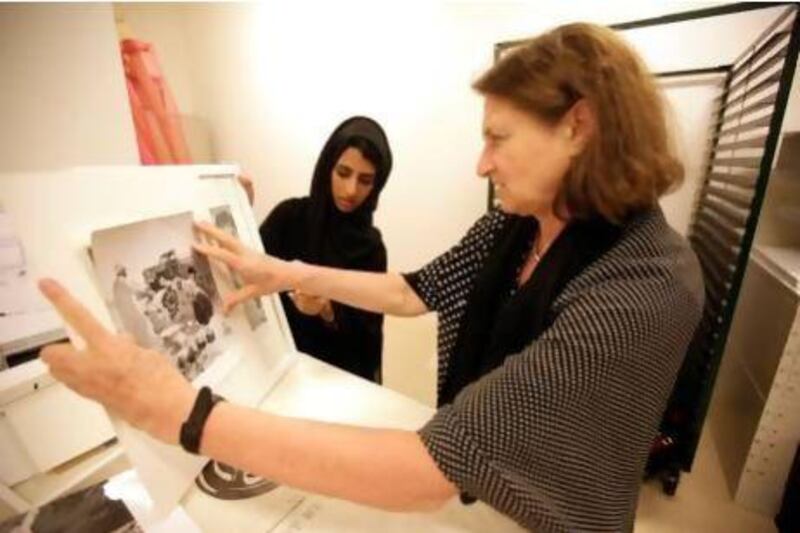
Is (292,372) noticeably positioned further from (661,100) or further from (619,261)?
(661,100)

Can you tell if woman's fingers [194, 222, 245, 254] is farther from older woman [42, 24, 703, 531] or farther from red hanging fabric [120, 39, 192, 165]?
red hanging fabric [120, 39, 192, 165]

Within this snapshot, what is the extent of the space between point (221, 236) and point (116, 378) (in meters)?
0.34

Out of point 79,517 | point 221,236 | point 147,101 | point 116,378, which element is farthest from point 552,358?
point 147,101

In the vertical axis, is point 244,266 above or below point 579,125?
below

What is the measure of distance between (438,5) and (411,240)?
1147mm

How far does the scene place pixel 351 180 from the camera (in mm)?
1413

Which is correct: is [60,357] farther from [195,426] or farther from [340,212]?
[340,212]

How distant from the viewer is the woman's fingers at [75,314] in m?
0.46

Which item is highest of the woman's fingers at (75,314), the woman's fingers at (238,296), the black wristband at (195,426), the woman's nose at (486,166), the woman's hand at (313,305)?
the woman's nose at (486,166)

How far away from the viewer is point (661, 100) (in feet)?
1.99

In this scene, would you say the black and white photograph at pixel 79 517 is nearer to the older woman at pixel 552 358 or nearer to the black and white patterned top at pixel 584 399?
the older woman at pixel 552 358

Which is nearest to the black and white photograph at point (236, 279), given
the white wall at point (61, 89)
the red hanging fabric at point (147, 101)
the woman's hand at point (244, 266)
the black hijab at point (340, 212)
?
the woman's hand at point (244, 266)

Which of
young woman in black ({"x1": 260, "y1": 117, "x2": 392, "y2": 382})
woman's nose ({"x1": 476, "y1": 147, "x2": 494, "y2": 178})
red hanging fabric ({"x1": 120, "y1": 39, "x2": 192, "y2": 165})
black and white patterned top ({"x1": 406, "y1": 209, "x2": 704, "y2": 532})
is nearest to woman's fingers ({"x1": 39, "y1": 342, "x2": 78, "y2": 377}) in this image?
black and white patterned top ({"x1": 406, "y1": 209, "x2": 704, "y2": 532})

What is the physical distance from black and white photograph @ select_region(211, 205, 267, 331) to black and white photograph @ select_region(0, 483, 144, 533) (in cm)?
32
